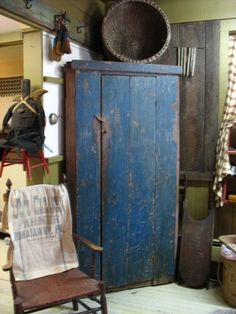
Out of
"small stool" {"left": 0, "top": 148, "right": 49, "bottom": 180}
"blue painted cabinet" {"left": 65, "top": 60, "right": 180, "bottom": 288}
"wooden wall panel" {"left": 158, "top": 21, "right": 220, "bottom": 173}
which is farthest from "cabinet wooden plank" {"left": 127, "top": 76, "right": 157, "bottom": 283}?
"small stool" {"left": 0, "top": 148, "right": 49, "bottom": 180}

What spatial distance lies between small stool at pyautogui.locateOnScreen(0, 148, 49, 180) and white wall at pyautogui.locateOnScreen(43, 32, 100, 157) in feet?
0.38

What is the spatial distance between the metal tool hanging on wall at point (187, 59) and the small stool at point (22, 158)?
1.51m

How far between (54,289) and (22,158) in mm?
859

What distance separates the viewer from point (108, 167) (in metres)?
2.72

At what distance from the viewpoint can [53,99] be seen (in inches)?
103

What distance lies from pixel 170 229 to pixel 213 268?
2.04ft

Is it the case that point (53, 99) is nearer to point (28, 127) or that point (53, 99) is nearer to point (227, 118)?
point (28, 127)

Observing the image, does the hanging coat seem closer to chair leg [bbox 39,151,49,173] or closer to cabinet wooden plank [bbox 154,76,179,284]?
chair leg [bbox 39,151,49,173]

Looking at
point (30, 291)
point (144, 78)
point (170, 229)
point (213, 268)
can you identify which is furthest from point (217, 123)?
point (30, 291)

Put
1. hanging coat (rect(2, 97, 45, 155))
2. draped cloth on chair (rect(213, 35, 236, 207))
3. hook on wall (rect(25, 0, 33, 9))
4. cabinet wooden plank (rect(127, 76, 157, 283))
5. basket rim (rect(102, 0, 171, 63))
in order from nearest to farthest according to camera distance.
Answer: hook on wall (rect(25, 0, 33, 9)) → hanging coat (rect(2, 97, 45, 155)) → cabinet wooden plank (rect(127, 76, 157, 283)) → basket rim (rect(102, 0, 171, 63)) → draped cloth on chair (rect(213, 35, 236, 207))

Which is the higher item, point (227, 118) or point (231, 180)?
point (227, 118)

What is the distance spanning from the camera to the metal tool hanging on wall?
309 cm

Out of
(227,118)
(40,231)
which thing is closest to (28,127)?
(40,231)

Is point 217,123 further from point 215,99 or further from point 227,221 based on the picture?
point 227,221
